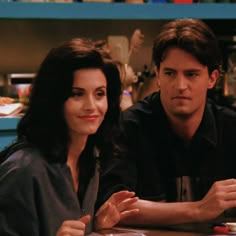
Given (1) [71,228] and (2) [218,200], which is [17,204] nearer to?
(1) [71,228]

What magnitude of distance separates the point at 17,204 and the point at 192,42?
32.4 inches

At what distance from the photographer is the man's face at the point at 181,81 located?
1.95 metres

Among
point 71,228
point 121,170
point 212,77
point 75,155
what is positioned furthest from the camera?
point 212,77

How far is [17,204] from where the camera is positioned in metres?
1.44

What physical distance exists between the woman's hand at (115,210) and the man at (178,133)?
0.15m

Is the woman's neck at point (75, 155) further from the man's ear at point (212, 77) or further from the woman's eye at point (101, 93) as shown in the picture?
the man's ear at point (212, 77)

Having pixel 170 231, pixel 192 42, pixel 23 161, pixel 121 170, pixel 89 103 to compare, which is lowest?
pixel 170 231

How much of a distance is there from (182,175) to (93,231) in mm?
464

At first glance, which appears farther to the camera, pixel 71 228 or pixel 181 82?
pixel 181 82

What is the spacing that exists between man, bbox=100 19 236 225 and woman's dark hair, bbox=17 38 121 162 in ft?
1.14

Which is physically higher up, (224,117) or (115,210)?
(224,117)

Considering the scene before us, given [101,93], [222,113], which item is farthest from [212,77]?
[101,93]

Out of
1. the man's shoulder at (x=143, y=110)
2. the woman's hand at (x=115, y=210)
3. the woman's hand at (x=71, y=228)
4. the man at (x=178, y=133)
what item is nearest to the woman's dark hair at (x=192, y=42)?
the man at (x=178, y=133)

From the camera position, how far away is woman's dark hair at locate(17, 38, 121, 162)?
1.55m
